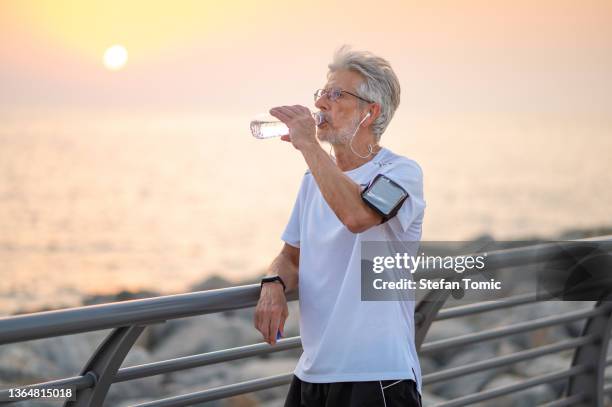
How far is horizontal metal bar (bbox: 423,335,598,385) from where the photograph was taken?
3.58 meters

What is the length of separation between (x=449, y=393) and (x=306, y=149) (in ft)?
21.9

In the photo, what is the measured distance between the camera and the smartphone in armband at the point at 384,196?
2.60 metres

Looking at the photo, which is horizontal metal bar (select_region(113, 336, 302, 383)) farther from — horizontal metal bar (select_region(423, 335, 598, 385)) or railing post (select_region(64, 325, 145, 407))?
horizontal metal bar (select_region(423, 335, 598, 385))

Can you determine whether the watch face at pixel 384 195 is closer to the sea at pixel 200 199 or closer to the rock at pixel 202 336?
the rock at pixel 202 336

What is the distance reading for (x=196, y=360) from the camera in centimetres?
285

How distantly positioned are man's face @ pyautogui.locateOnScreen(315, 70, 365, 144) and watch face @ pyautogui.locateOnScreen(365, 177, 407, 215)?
34cm

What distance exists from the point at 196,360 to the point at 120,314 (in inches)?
15.6

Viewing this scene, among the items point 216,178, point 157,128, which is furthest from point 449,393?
point 157,128

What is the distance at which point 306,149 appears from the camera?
2730 millimetres

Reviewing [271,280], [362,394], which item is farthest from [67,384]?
[362,394]

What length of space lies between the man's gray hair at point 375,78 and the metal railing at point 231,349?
0.69m

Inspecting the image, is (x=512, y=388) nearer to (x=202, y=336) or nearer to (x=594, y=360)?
(x=594, y=360)

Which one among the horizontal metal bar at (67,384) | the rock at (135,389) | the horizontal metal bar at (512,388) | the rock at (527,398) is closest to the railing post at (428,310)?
the horizontal metal bar at (512,388)

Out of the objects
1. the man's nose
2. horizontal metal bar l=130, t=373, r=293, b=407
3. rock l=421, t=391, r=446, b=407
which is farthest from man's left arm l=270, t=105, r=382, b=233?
rock l=421, t=391, r=446, b=407
